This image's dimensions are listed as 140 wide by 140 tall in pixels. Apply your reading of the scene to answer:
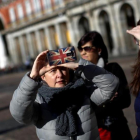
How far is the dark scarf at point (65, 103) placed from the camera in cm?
271

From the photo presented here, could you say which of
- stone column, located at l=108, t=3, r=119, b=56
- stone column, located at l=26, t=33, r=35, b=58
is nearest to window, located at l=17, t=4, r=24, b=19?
stone column, located at l=26, t=33, r=35, b=58

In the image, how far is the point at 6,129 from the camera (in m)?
7.82

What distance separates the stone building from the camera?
2948cm

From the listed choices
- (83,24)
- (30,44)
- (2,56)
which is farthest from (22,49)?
(83,24)

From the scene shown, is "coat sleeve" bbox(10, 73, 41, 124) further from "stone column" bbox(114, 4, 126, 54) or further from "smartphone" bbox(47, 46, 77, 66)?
"stone column" bbox(114, 4, 126, 54)

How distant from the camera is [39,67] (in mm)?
2559

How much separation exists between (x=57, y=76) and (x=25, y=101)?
38 cm

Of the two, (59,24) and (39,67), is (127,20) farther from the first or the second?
(39,67)

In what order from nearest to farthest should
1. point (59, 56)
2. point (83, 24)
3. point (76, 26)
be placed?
point (59, 56), point (76, 26), point (83, 24)

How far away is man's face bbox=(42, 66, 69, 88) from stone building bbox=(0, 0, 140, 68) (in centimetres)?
2468

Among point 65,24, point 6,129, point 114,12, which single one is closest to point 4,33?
point 65,24

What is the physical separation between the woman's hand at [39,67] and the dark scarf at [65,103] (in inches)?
10.5

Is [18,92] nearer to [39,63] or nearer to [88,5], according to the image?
[39,63]

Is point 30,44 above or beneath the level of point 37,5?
beneath
